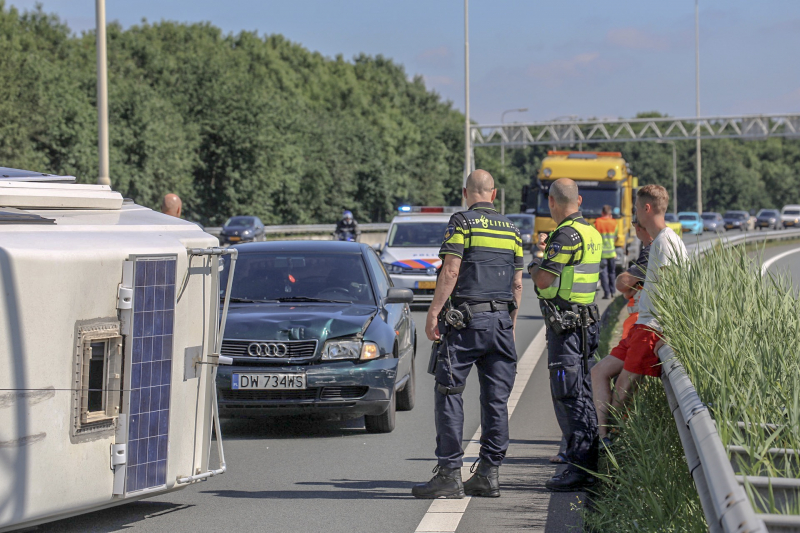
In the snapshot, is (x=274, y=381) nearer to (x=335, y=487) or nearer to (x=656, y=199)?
(x=335, y=487)

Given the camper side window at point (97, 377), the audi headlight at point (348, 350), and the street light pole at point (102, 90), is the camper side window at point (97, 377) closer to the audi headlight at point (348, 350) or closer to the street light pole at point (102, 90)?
the audi headlight at point (348, 350)

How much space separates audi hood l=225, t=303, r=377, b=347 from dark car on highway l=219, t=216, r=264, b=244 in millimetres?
36531

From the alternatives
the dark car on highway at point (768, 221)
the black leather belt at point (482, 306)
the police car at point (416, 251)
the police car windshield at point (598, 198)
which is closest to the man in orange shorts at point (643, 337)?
the black leather belt at point (482, 306)

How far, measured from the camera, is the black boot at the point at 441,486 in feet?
20.2

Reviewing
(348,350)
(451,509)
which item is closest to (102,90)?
(348,350)

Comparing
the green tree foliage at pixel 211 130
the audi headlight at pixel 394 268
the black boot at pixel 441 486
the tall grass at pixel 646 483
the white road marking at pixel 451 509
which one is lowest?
the white road marking at pixel 451 509

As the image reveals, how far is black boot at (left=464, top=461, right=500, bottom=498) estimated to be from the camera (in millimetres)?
6219

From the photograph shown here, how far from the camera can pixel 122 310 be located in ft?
16.7

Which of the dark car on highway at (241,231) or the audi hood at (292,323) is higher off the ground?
the dark car on highway at (241,231)

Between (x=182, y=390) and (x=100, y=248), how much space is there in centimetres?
98

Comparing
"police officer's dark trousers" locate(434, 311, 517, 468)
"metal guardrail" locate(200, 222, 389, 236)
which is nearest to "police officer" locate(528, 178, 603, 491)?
"police officer's dark trousers" locate(434, 311, 517, 468)

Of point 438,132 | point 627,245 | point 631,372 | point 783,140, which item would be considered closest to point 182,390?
point 631,372

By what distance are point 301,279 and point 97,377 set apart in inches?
164

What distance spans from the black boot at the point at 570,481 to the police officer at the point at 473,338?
1.07ft
